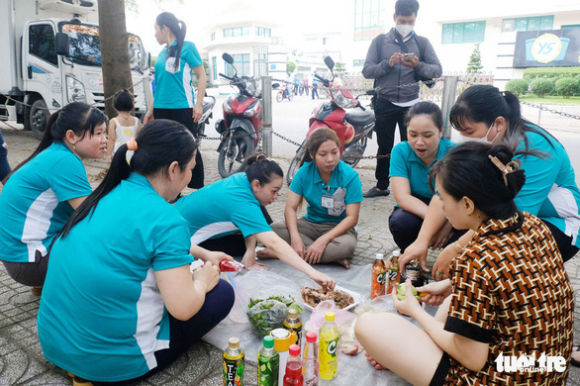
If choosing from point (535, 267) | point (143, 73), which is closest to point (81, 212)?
point (535, 267)

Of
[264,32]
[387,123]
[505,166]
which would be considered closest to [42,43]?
[387,123]

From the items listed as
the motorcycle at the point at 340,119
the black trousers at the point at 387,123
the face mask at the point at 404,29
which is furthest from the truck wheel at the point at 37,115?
the face mask at the point at 404,29

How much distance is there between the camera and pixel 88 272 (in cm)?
181

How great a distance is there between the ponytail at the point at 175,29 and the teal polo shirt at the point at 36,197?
248 cm

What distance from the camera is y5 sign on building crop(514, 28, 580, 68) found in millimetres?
26641

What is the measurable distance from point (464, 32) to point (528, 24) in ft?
13.1

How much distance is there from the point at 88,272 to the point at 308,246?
83.9 inches

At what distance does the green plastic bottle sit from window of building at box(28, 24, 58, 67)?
31.4ft

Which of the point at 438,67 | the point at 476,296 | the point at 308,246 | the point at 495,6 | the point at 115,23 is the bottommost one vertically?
the point at 308,246

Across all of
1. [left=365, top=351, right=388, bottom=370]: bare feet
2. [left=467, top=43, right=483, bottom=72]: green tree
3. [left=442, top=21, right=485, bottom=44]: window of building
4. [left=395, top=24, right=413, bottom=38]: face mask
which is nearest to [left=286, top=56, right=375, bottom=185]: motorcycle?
[left=395, top=24, right=413, bottom=38]: face mask

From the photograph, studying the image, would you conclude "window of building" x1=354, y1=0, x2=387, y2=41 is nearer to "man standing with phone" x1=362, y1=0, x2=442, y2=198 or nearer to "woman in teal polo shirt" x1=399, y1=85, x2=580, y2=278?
"man standing with phone" x1=362, y1=0, x2=442, y2=198

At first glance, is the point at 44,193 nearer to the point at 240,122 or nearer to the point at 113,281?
the point at 113,281

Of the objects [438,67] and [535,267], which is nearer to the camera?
[535,267]

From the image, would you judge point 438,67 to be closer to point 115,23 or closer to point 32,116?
point 115,23
